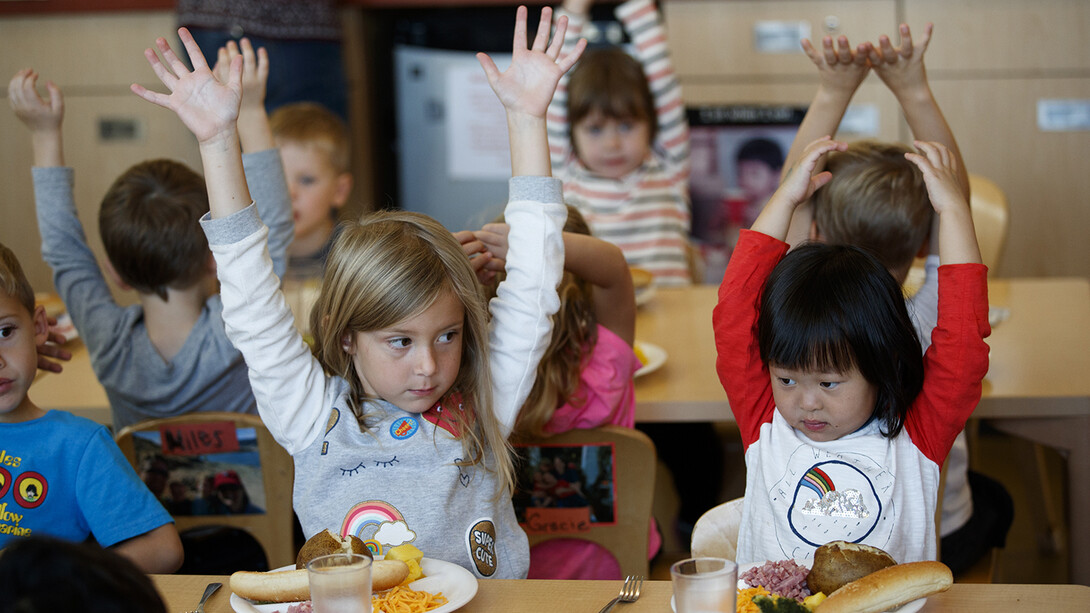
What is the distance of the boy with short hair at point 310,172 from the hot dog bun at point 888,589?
199 cm

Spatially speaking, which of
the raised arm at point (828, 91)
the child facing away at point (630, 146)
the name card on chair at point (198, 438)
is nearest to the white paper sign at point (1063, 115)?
the child facing away at point (630, 146)

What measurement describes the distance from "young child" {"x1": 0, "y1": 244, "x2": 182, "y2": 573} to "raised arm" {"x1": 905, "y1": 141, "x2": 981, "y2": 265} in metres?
0.95

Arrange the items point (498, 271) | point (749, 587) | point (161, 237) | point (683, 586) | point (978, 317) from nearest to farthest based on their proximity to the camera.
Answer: point (683, 586) → point (749, 587) → point (978, 317) → point (498, 271) → point (161, 237)

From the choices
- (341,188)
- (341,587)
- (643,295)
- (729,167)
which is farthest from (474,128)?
(341,587)

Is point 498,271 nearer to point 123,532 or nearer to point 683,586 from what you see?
point 123,532

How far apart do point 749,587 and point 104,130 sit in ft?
11.6

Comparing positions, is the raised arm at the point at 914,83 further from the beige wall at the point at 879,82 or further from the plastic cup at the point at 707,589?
the beige wall at the point at 879,82

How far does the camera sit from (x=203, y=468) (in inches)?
57.9

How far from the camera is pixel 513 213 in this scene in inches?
47.6

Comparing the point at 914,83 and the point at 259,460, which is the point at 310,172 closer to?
the point at 259,460

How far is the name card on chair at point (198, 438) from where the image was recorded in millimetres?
1409

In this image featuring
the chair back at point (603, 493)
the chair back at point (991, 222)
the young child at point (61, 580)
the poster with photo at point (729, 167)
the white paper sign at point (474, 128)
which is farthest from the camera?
the white paper sign at point (474, 128)

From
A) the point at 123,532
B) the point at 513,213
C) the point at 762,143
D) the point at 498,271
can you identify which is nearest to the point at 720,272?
the point at 762,143

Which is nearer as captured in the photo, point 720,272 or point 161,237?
point 161,237
